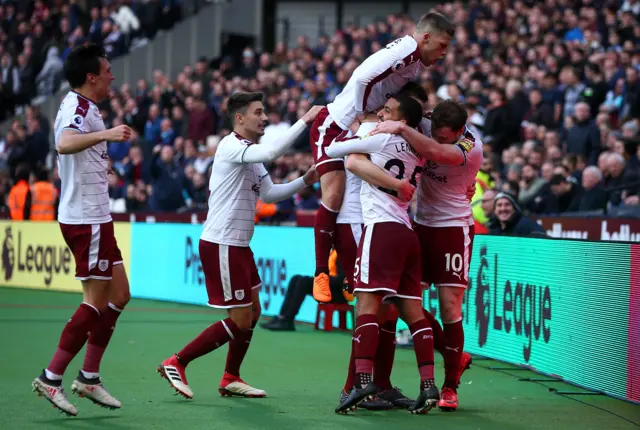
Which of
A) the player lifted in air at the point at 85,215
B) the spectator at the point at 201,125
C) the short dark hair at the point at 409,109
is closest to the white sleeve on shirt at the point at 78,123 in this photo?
the player lifted in air at the point at 85,215

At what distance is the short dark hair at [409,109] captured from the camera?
7496mm

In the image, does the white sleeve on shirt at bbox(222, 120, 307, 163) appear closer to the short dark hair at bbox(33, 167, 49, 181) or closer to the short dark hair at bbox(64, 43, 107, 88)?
the short dark hair at bbox(64, 43, 107, 88)

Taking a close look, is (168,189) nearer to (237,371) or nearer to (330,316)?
(330,316)

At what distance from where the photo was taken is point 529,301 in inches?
386

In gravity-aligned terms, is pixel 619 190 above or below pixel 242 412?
above

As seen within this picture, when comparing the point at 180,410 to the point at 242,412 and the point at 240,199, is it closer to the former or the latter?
the point at 242,412

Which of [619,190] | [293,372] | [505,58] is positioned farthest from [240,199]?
[505,58]

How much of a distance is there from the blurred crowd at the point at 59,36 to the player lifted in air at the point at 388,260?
24848mm

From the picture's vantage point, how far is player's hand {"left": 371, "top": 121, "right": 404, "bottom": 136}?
24.0 ft

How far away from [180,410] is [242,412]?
432mm

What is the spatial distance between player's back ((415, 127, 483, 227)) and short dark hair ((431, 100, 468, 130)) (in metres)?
0.16

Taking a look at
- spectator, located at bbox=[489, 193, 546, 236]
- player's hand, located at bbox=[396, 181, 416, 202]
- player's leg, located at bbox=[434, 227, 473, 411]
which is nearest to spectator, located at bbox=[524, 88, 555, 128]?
spectator, located at bbox=[489, 193, 546, 236]

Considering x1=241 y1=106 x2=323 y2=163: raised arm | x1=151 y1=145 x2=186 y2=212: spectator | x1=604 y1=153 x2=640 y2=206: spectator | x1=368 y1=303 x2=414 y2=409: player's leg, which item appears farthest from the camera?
x1=151 y1=145 x2=186 y2=212: spectator

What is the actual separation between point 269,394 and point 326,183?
1.80 metres
